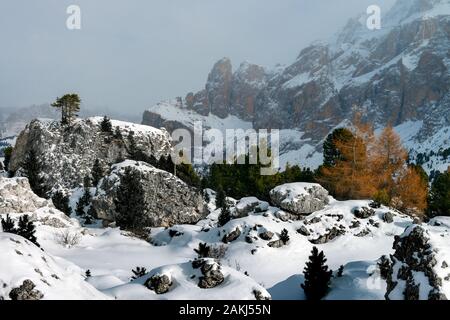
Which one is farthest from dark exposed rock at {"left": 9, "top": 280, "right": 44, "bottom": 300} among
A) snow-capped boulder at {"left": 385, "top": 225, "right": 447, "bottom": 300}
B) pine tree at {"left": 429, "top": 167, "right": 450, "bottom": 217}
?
pine tree at {"left": 429, "top": 167, "right": 450, "bottom": 217}

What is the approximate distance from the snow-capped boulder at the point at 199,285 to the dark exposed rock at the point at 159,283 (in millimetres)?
37

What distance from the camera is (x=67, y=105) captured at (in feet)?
190

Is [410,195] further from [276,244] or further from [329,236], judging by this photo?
[276,244]

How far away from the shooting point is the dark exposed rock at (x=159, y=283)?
1456cm

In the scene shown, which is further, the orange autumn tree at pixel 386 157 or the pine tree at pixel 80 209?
the orange autumn tree at pixel 386 157

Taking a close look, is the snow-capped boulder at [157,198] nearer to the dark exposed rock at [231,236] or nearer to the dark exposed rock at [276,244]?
the dark exposed rock at [231,236]

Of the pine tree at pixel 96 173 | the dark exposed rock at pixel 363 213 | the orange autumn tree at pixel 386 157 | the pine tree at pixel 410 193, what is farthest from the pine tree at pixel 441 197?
the pine tree at pixel 96 173

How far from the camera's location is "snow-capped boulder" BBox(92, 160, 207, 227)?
41.0 m

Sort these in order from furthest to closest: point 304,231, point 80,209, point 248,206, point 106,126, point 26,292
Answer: point 106,126
point 80,209
point 248,206
point 304,231
point 26,292

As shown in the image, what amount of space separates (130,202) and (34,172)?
15994mm

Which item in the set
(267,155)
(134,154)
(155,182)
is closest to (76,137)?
(134,154)

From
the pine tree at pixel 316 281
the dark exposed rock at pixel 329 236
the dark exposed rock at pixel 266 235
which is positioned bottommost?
the dark exposed rock at pixel 329 236

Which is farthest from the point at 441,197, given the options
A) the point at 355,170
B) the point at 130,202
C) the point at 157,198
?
the point at 130,202
